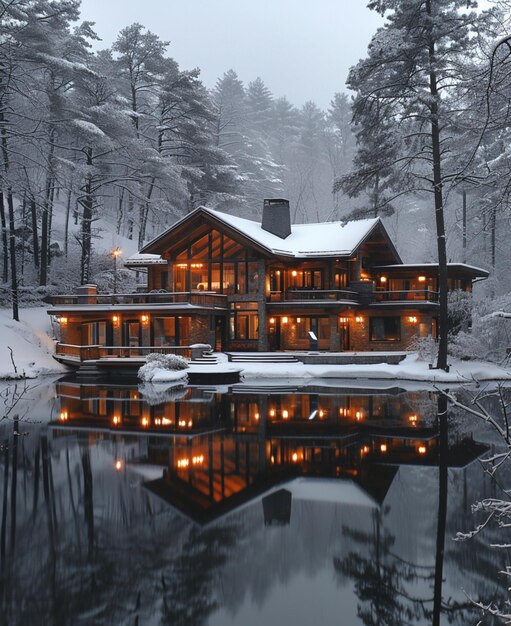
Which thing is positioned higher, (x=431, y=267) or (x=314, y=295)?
(x=431, y=267)

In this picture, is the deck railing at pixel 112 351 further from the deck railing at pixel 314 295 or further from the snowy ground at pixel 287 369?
the deck railing at pixel 314 295

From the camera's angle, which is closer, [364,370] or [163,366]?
[364,370]

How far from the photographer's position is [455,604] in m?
7.07

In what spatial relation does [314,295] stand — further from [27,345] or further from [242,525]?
[242,525]

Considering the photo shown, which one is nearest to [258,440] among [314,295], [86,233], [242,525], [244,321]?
[242,525]

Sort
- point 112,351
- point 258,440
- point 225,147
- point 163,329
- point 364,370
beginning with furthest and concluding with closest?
point 225,147
point 163,329
point 112,351
point 364,370
point 258,440

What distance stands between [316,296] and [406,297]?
19.7ft

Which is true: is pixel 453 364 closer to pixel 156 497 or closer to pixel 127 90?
pixel 156 497

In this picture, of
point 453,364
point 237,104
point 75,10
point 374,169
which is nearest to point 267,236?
point 374,169

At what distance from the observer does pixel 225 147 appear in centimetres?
6525

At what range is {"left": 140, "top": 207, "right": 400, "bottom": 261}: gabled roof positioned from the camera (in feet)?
118

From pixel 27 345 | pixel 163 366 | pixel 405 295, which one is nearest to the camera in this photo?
pixel 163 366

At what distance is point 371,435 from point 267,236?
23819 mm

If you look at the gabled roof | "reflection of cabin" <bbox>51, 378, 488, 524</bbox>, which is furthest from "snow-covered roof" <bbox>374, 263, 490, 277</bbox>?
"reflection of cabin" <bbox>51, 378, 488, 524</bbox>
